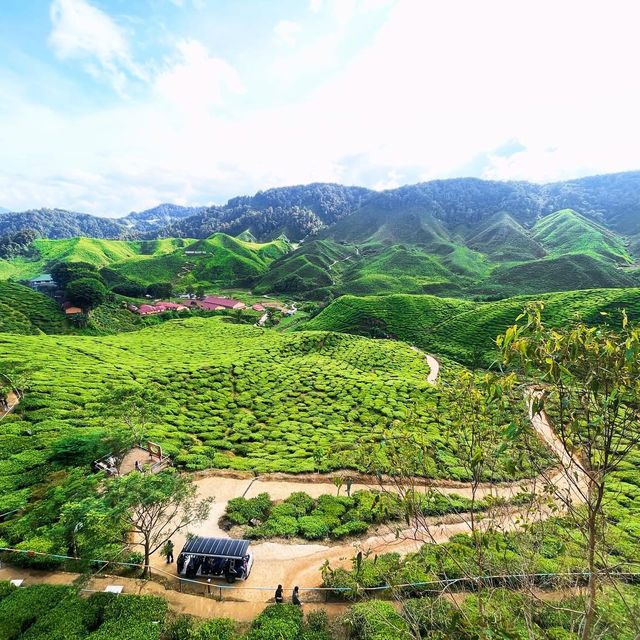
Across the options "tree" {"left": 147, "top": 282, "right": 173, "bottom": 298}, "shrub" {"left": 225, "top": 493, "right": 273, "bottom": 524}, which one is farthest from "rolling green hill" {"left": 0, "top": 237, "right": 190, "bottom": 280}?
"shrub" {"left": 225, "top": 493, "right": 273, "bottom": 524}

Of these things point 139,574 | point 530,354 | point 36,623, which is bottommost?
point 139,574

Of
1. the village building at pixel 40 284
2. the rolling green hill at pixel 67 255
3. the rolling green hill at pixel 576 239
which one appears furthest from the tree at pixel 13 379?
the rolling green hill at pixel 576 239

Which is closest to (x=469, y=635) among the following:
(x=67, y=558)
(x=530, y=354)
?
(x=530, y=354)

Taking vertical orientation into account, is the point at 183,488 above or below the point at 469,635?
below

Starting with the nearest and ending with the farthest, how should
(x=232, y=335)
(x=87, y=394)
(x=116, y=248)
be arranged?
1. (x=87, y=394)
2. (x=232, y=335)
3. (x=116, y=248)

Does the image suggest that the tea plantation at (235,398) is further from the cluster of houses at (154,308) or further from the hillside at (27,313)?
the cluster of houses at (154,308)

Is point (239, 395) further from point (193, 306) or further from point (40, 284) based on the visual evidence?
point (40, 284)

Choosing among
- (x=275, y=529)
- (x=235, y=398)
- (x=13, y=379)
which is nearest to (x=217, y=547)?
(x=275, y=529)

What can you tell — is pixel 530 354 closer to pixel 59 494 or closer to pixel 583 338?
pixel 583 338

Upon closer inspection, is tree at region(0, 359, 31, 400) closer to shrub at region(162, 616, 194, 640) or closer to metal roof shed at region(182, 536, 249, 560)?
metal roof shed at region(182, 536, 249, 560)
